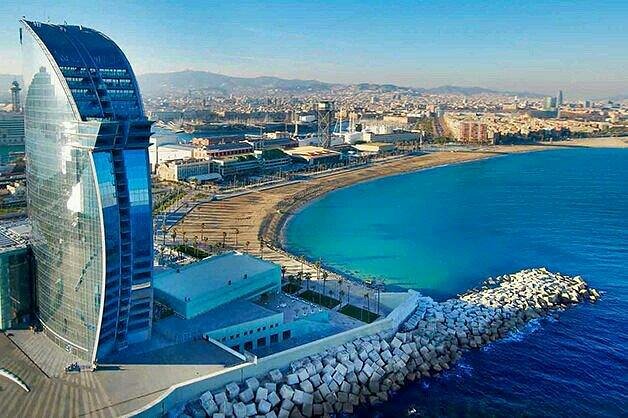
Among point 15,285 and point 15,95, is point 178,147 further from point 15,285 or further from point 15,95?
point 15,285

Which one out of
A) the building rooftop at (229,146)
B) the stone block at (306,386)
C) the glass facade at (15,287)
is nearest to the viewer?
the stone block at (306,386)

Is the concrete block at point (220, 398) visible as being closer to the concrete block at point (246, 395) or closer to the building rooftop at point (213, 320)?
the concrete block at point (246, 395)

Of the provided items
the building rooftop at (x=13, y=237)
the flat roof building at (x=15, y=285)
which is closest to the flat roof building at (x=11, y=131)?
the building rooftop at (x=13, y=237)

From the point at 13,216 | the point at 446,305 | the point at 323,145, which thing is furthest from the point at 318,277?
the point at 323,145

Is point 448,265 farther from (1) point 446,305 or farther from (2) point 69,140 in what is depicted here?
(2) point 69,140

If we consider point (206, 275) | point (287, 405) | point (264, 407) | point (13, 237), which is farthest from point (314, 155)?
point (264, 407)

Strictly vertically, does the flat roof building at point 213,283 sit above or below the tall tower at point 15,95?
below

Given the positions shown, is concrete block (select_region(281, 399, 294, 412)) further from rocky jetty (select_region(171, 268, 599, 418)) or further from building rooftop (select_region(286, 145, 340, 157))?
building rooftop (select_region(286, 145, 340, 157))
